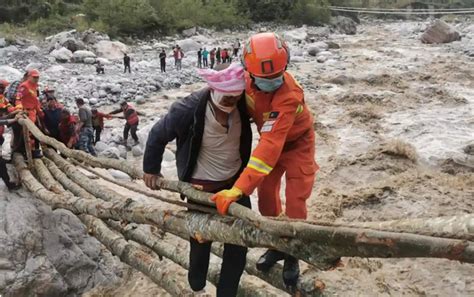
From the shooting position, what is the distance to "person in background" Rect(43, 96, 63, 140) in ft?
20.9

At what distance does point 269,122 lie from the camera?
264 cm

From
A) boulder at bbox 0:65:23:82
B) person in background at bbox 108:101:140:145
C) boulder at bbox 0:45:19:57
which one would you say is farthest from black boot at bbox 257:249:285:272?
boulder at bbox 0:45:19:57

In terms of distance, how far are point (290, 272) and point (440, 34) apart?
2596 cm

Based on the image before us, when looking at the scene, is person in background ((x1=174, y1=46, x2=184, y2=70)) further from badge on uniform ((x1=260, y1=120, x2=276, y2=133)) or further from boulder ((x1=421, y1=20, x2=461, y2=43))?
badge on uniform ((x1=260, y1=120, x2=276, y2=133))

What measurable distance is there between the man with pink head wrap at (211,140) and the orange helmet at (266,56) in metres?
0.11

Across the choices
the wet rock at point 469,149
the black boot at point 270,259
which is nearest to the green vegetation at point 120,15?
the wet rock at point 469,149

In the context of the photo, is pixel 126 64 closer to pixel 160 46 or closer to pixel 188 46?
pixel 188 46

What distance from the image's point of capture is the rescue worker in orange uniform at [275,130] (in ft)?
8.32

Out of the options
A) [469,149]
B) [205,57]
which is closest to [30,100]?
[469,149]

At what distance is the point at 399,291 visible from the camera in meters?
4.70

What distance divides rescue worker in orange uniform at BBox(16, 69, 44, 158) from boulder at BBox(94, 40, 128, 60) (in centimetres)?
1483

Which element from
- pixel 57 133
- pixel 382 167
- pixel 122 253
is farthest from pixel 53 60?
pixel 122 253

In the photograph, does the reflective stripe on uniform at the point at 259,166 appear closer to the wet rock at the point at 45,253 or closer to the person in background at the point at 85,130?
the wet rock at the point at 45,253

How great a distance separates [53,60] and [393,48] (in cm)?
1615
